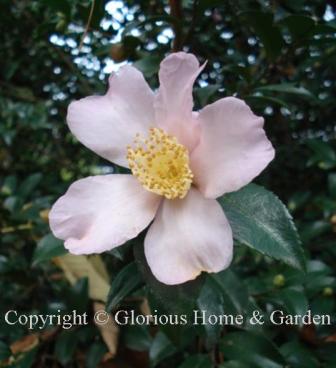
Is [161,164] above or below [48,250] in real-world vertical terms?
above

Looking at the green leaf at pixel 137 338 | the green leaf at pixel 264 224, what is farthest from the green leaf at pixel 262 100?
the green leaf at pixel 137 338

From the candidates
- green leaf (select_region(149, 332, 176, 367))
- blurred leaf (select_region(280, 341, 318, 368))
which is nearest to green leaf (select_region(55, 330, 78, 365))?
green leaf (select_region(149, 332, 176, 367))

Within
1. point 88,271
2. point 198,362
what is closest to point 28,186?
point 88,271

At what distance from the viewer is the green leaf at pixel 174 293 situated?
735 mm

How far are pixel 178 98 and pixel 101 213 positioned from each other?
0.20 m

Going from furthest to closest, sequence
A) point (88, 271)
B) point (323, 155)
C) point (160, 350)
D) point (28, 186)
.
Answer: point (28, 186)
point (323, 155)
point (88, 271)
point (160, 350)

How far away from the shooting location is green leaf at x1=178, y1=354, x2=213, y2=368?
3.21 ft

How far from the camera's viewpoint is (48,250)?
1.01 m

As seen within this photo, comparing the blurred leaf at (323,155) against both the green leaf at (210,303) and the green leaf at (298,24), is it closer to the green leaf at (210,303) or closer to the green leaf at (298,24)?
the green leaf at (298,24)

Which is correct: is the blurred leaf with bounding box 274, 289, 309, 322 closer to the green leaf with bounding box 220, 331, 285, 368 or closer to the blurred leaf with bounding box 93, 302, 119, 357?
the green leaf with bounding box 220, 331, 285, 368

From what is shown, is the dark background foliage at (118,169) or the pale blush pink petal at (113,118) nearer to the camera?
the pale blush pink petal at (113,118)

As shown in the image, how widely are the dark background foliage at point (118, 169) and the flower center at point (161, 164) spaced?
0.09 m

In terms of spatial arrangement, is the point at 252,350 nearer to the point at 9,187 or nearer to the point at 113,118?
the point at 113,118

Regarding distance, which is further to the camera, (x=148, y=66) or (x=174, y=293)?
(x=148, y=66)
